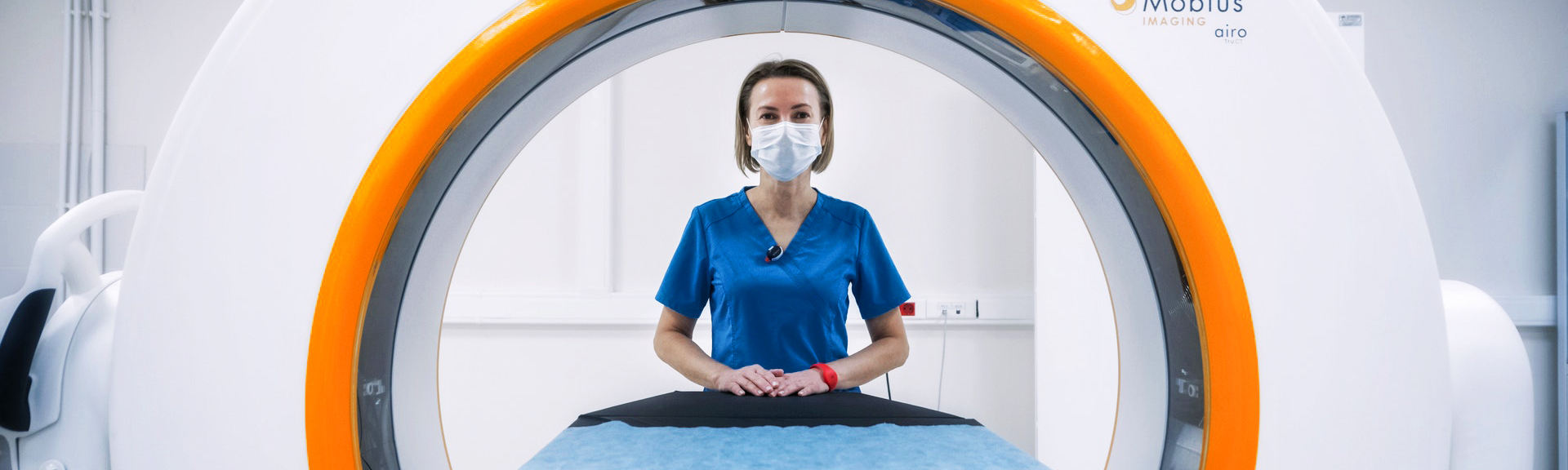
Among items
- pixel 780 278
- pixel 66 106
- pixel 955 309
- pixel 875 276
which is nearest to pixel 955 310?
pixel 955 309

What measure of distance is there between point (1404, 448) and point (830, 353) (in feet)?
3.63

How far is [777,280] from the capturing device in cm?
138

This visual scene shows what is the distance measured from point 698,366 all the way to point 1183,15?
3.50ft

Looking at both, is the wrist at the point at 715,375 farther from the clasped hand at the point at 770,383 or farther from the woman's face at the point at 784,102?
the woman's face at the point at 784,102

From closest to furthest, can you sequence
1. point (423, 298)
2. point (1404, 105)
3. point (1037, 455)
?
point (423, 298) → point (1037, 455) → point (1404, 105)

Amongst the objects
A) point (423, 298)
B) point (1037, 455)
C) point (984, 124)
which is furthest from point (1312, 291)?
point (984, 124)

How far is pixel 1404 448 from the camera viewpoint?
39 centimetres

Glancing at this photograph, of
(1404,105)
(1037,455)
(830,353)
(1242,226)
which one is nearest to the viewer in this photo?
(1242,226)

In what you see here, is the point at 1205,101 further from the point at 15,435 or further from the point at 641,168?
the point at 641,168

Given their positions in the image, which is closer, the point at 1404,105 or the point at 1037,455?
the point at 1037,455

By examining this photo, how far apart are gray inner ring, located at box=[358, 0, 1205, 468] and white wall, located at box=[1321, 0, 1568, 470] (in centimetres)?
243

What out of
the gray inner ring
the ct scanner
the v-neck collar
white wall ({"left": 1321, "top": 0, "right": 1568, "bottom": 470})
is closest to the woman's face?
the v-neck collar

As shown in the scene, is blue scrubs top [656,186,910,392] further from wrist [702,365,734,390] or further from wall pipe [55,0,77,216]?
wall pipe [55,0,77,216]

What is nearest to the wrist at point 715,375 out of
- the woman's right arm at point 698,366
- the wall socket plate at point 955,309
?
the woman's right arm at point 698,366
